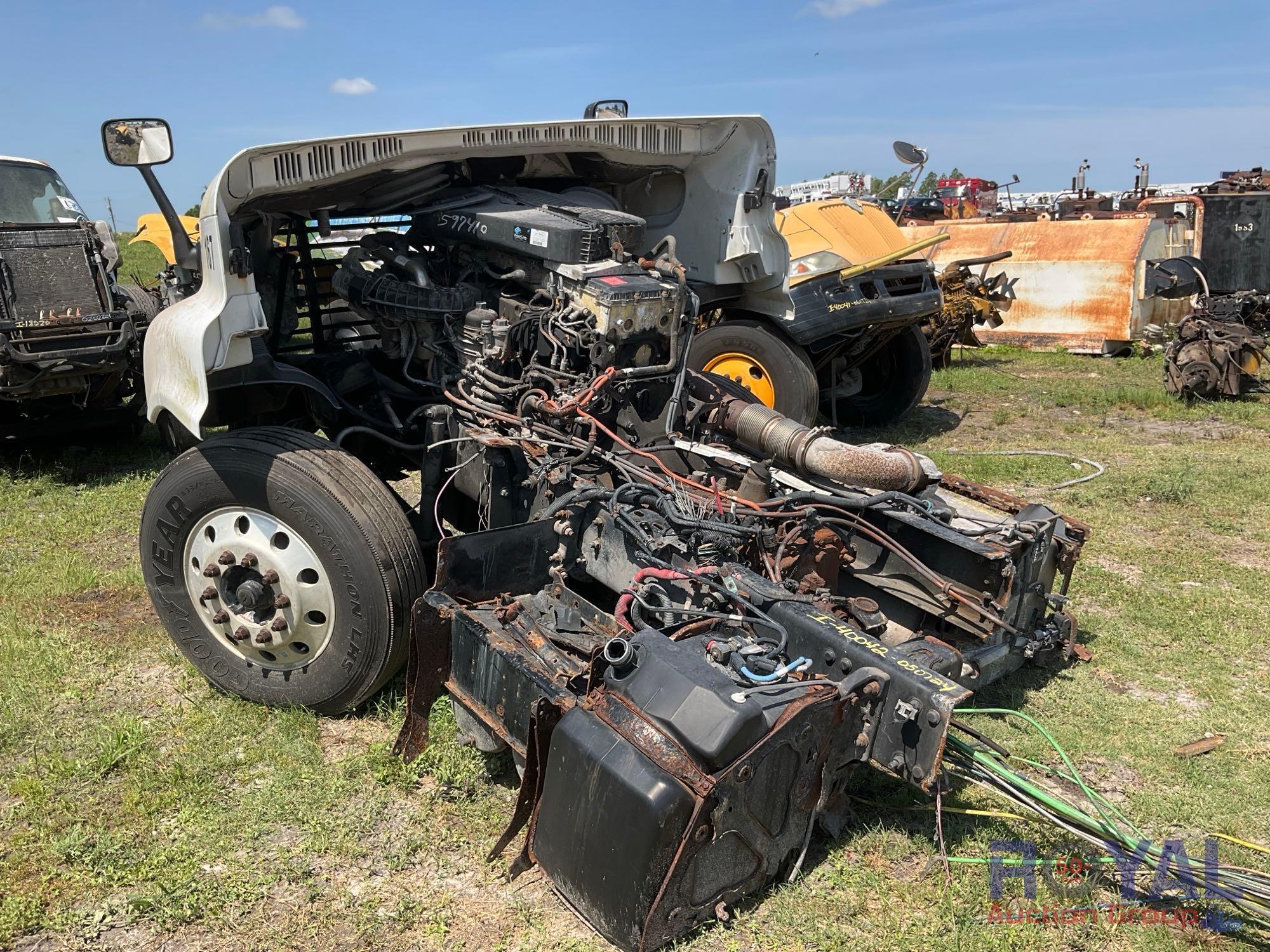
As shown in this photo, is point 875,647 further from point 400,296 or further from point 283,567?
point 400,296

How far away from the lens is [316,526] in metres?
3.47

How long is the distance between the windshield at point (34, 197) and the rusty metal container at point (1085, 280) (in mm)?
10653

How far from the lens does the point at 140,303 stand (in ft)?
26.4

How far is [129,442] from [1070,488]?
7514mm

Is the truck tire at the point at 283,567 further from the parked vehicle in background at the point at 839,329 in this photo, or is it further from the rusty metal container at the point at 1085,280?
the rusty metal container at the point at 1085,280

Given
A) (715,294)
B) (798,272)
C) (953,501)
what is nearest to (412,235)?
(715,294)

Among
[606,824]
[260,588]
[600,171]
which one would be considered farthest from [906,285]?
[606,824]

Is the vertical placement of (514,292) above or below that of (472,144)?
below

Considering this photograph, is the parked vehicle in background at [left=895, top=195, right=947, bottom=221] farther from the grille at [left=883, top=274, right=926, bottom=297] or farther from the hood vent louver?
the hood vent louver

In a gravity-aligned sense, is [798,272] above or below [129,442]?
above

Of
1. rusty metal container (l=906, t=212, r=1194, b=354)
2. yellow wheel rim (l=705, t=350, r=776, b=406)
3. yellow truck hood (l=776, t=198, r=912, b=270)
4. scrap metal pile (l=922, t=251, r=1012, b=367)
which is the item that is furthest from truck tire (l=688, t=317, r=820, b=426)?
rusty metal container (l=906, t=212, r=1194, b=354)

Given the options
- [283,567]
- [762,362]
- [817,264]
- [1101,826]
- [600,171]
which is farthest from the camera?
[817,264]

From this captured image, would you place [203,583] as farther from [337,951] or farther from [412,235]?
[412,235]

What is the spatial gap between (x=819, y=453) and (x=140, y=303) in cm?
627
